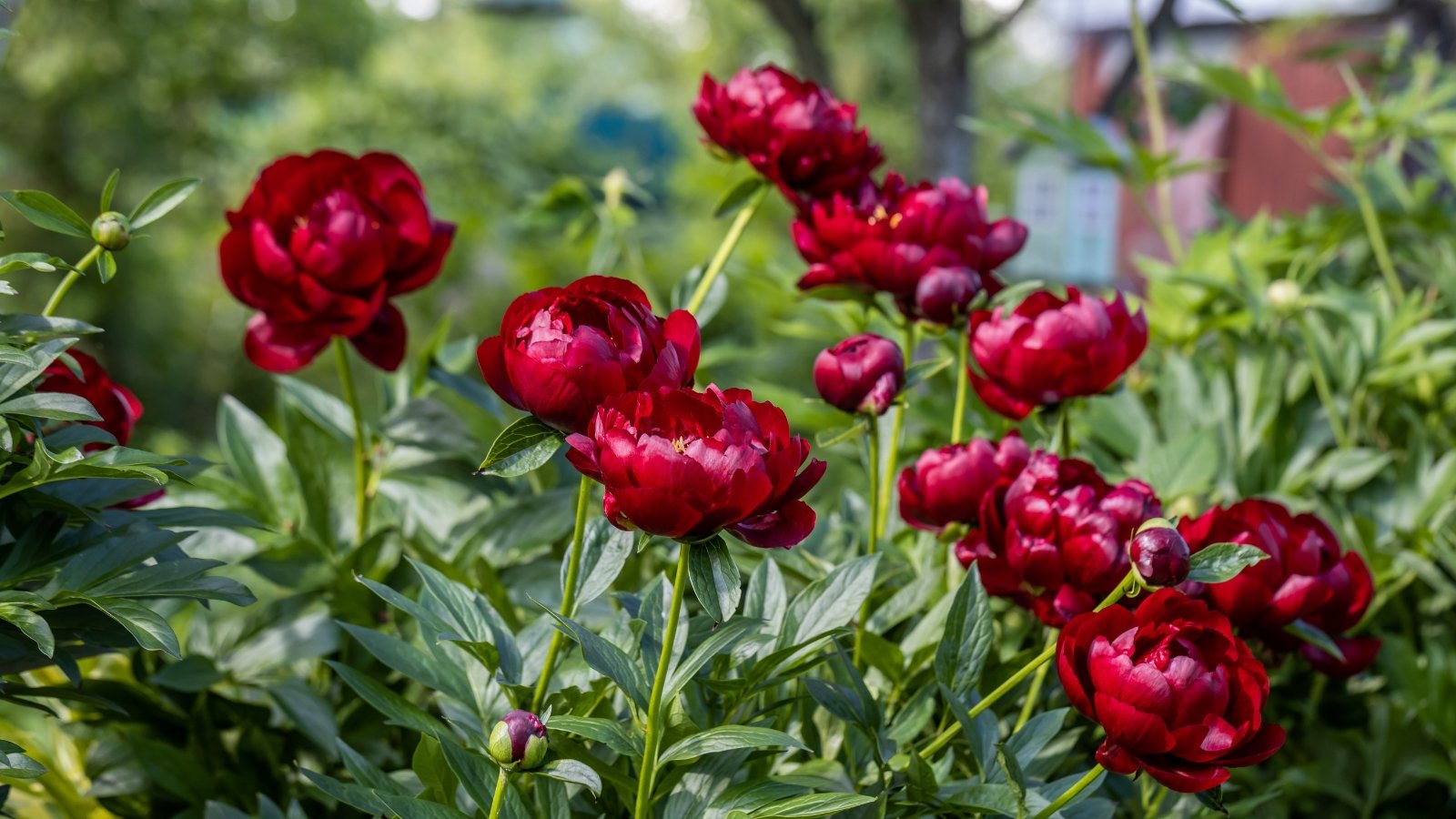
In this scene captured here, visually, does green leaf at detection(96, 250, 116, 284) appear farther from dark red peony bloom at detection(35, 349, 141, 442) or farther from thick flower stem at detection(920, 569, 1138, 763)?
thick flower stem at detection(920, 569, 1138, 763)

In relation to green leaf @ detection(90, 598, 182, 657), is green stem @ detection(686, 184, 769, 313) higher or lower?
higher

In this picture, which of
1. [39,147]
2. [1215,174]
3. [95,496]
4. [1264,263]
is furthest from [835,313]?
[1215,174]

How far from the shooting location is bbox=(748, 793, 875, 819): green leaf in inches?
18.1

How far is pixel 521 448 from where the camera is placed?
0.47 meters

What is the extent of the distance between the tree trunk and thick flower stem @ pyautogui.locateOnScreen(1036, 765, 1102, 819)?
300cm

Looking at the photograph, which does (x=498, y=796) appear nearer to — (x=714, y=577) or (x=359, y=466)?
(x=714, y=577)

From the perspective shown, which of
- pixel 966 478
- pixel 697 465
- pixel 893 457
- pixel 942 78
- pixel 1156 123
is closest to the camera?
pixel 697 465

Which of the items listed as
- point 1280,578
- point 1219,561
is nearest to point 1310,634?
point 1280,578

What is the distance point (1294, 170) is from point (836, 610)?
10.1 metres

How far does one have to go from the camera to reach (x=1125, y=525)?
0.55 meters

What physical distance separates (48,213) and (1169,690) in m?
0.51

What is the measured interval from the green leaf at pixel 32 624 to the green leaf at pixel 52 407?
2.9 inches

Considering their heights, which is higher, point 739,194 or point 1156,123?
point 739,194

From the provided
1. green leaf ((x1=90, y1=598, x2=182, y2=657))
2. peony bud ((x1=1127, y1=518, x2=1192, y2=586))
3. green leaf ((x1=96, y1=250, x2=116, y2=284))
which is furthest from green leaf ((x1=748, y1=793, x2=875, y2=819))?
green leaf ((x1=96, y1=250, x2=116, y2=284))
